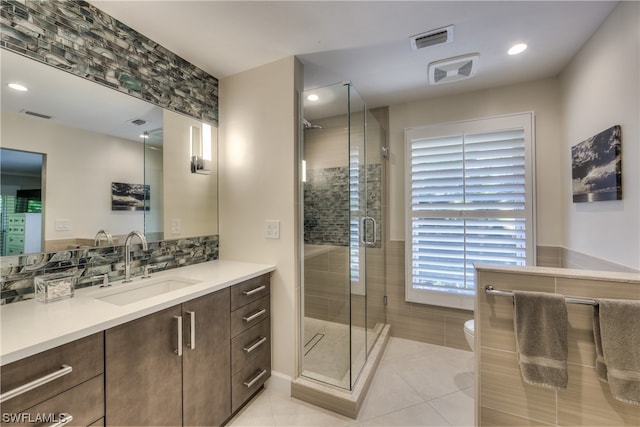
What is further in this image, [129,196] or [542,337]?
[129,196]

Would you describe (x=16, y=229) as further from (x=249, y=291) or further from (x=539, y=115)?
(x=539, y=115)

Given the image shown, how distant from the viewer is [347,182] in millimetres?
2021

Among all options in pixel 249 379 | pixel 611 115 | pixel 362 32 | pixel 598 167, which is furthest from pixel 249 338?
pixel 611 115

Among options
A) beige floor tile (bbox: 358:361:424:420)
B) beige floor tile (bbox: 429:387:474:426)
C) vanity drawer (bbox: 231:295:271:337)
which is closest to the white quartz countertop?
vanity drawer (bbox: 231:295:271:337)

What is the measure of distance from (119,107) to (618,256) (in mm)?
3088

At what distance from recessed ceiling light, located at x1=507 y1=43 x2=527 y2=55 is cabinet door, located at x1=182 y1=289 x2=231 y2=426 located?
259 centimetres

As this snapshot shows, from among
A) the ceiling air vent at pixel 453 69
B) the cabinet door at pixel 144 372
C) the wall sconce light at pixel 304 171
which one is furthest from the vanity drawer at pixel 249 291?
the ceiling air vent at pixel 453 69

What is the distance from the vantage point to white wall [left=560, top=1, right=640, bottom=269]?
4.25 ft

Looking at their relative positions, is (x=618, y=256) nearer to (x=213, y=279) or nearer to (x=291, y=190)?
(x=291, y=190)

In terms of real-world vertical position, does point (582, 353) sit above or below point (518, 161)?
below

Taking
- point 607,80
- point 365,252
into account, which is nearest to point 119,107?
point 365,252

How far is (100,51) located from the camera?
149cm

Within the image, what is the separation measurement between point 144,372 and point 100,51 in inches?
69.7

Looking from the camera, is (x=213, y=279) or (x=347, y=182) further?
(x=347, y=182)
